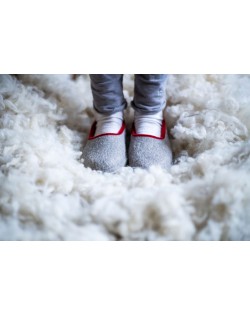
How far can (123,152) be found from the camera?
0.78m

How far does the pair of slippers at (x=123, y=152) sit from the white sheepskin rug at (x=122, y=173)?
3 centimetres

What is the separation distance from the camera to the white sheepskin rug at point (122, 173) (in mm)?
569

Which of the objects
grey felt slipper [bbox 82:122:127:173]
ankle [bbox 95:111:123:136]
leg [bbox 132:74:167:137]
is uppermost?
leg [bbox 132:74:167:137]

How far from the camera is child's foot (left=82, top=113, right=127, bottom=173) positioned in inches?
29.2

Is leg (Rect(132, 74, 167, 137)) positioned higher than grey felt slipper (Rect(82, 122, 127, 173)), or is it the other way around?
leg (Rect(132, 74, 167, 137))

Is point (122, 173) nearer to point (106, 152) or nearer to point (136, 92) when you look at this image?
point (106, 152)

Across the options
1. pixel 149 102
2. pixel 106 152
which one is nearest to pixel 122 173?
pixel 106 152

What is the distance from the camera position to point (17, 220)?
23.0 inches

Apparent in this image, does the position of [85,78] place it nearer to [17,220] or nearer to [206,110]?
[206,110]

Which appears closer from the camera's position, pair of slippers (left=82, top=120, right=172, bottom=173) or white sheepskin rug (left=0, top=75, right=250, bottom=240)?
white sheepskin rug (left=0, top=75, right=250, bottom=240)

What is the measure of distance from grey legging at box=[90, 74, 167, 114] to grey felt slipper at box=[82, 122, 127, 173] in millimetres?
65

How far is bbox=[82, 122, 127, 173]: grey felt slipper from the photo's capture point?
2.43 ft

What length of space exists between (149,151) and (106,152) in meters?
0.09

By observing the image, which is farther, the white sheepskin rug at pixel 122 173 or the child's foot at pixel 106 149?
the child's foot at pixel 106 149
